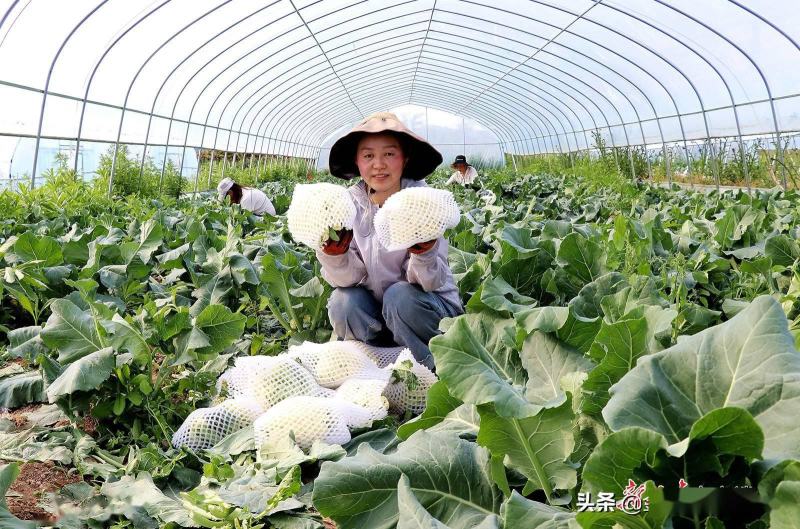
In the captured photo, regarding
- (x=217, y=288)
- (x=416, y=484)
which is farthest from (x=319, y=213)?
(x=416, y=484)

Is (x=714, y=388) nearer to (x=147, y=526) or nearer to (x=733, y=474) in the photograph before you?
(x=733, y=474)

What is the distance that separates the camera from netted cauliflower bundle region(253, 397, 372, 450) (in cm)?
262

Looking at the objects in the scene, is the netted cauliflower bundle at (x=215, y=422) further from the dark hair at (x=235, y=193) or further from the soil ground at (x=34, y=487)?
the dark hair at (x=235, y=193)

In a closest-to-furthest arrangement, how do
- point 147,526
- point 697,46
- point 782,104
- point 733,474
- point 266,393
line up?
point 733,474 → point 147,526 → point 266,393 → point 782,104 → point 697,46

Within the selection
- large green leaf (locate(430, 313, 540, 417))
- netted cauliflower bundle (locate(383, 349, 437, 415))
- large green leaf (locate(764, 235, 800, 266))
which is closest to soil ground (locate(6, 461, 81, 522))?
netted cauliflower bundle (locate(383, 349, 437, 415))

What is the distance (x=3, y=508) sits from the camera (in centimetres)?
167

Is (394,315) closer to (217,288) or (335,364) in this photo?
(335,364)

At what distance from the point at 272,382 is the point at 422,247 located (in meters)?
0.84

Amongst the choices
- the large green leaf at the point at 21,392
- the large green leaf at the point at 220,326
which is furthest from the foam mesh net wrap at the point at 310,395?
the large green leaf at the point at 21,392

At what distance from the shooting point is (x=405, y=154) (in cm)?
379

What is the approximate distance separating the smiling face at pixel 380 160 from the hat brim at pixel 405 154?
5 cm

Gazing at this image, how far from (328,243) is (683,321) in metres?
1.45

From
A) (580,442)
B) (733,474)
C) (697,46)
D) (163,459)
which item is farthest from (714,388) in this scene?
(697,46)

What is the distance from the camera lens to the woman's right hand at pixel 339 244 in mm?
3182
